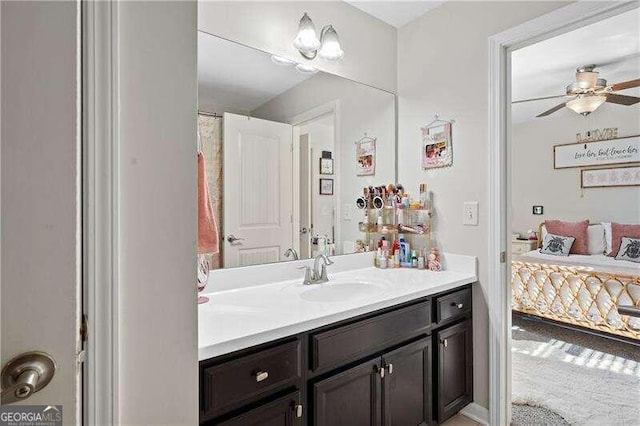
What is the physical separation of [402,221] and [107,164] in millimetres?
1927

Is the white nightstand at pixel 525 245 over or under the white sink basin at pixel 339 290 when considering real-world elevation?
under

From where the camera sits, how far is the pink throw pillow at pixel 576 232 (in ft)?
13.6

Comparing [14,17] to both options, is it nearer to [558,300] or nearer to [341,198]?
[341,198]

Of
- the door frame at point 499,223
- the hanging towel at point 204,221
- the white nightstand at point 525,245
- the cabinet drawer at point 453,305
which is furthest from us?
the white nightstand at point 525,245

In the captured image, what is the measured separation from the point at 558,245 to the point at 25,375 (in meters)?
4.88

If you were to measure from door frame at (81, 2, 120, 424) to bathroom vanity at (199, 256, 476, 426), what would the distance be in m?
0.34

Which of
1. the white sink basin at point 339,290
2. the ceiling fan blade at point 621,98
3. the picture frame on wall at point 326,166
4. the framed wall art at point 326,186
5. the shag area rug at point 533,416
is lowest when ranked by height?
the shag area rug at point 533,416

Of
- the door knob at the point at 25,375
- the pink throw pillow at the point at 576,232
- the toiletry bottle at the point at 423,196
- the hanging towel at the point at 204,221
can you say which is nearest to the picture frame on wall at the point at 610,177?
the pink throw pillow at the point at 576,232

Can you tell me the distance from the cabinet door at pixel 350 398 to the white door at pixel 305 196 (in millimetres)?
758

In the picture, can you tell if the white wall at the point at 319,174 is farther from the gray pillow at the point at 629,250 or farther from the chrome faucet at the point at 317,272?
the gray pillow at the point at 629,250

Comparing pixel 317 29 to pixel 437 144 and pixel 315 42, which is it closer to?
pixel 315 42

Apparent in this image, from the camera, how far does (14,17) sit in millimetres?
528

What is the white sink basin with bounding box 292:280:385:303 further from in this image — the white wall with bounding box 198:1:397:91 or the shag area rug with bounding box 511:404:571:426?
the white wall with bounding box 198:1:397:91

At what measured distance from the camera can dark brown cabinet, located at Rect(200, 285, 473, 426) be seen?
1.04 meters
